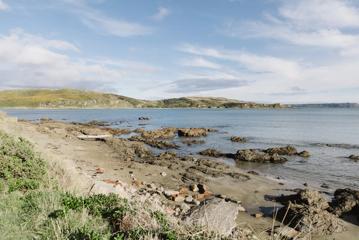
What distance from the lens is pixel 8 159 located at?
12.3m

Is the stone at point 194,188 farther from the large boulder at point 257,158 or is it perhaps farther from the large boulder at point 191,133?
the large boulder at point 191,133

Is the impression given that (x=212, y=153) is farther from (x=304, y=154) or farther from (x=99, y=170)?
(x=99, y=170)

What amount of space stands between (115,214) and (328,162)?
23211 millimetres

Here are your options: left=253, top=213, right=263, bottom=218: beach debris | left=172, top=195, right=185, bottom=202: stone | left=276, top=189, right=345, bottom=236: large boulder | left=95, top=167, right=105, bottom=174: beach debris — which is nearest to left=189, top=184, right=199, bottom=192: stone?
left=172, top=195, right=185, bottom=202: stone

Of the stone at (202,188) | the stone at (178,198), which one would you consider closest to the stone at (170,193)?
the stone at (178,198)

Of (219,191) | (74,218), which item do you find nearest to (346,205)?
(219,191)

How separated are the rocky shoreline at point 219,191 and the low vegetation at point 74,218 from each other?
1040 mm

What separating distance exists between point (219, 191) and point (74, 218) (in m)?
10.8

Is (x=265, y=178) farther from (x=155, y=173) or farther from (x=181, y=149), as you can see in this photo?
(x=181, y=149)

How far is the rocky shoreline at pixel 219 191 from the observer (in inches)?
447

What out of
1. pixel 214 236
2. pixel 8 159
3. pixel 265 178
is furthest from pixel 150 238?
pixel 265 178

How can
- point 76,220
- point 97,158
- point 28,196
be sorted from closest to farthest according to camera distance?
1. point 76,220
2. point 28,196
3. point 97,158

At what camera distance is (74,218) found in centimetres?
784

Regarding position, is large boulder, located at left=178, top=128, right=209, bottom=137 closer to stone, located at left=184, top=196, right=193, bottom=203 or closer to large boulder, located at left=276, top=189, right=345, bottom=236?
stone, located at left=184, top=196, right=193, bottom=203
